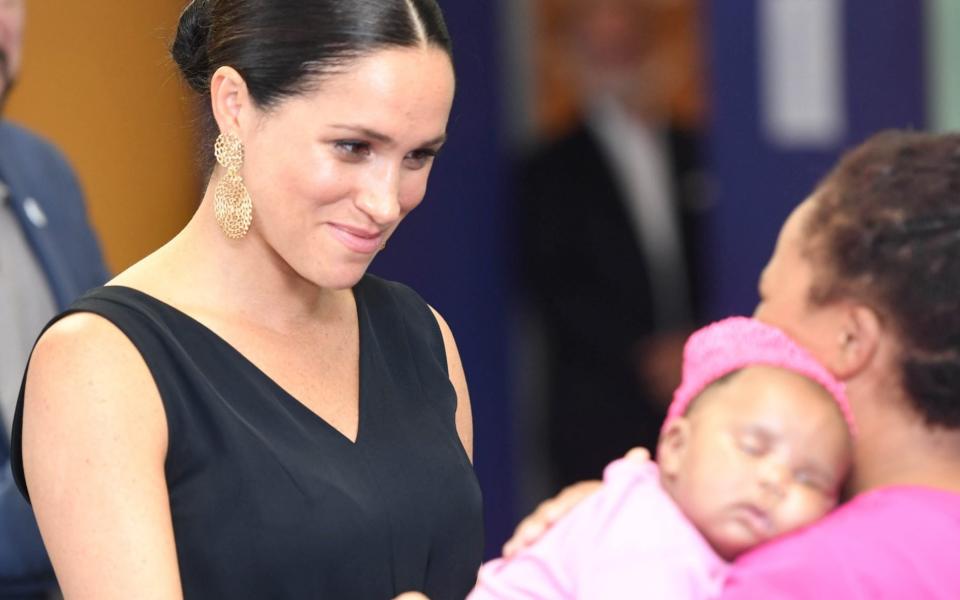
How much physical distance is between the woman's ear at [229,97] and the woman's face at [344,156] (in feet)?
0.11

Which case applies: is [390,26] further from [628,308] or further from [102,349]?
[628,308]

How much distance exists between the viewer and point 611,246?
471cm

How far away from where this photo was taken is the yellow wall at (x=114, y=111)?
15.1 ft

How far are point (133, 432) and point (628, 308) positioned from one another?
2.87 m

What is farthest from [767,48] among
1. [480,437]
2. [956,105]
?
[480,437]

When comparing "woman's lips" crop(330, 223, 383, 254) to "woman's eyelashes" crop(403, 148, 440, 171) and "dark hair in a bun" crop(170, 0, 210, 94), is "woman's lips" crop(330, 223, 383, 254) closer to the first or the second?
"woman's eyelashes" crop(403, 148, 440, 171)

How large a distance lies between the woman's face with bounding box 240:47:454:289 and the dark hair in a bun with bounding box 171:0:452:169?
0.06ft

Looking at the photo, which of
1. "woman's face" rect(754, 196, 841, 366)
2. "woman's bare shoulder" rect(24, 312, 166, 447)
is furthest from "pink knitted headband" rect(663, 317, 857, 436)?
"woman's bare shoulder" rect(24, 312, 166, 447)

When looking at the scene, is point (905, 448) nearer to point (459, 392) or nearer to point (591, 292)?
point (459, 392)

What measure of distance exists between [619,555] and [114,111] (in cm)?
331

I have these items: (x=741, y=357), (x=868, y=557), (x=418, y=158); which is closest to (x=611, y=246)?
(x=418, y=158)

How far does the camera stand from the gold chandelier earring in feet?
7.10

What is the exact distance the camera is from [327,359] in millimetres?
2330

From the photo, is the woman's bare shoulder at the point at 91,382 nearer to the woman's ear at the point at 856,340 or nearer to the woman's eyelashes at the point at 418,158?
the woman's eyelashes at the point at 418,158
